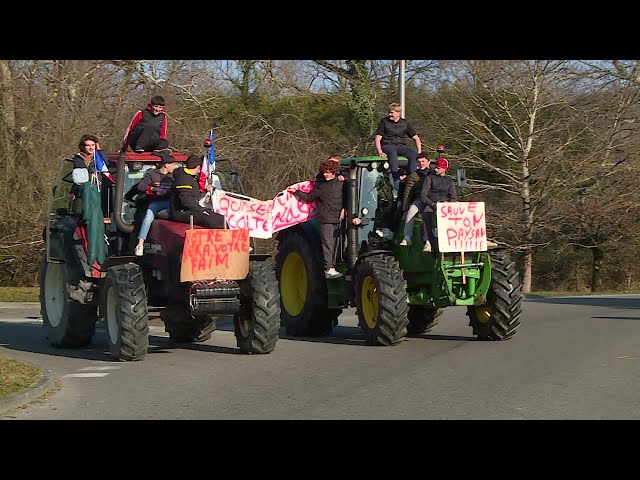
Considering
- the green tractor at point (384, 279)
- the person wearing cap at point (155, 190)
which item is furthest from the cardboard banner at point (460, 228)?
the person wearing cap at point (155, 190)

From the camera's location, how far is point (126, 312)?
14.3 m

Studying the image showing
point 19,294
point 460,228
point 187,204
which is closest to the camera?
point 187,204

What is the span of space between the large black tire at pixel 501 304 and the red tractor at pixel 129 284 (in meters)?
3.37

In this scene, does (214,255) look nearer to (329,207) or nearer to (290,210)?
(329,207)

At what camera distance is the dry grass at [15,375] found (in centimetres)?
1203

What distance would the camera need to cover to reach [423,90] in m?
41.8

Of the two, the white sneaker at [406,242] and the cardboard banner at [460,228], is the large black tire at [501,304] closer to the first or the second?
the cardboard banner at [460,228]

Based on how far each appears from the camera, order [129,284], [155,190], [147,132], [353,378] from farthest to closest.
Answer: [147,132] < [155,190] < [129,284] < [353,378]

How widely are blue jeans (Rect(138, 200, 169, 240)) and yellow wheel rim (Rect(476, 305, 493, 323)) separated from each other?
4948mm

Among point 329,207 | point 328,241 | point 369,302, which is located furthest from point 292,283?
point 369,302

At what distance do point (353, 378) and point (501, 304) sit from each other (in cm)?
398

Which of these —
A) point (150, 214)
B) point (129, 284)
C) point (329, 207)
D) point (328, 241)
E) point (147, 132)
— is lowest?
point (129, 284)

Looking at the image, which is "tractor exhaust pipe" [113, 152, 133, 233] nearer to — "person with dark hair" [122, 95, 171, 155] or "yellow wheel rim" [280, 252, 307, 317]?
"person with dark hair" [122, 95, 171, 155]

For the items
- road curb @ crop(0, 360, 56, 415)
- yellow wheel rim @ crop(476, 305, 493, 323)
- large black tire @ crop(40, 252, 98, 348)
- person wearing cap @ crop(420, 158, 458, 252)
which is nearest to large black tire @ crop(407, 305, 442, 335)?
yellow wheel rim @ crop(476, 305, 493, 323)
